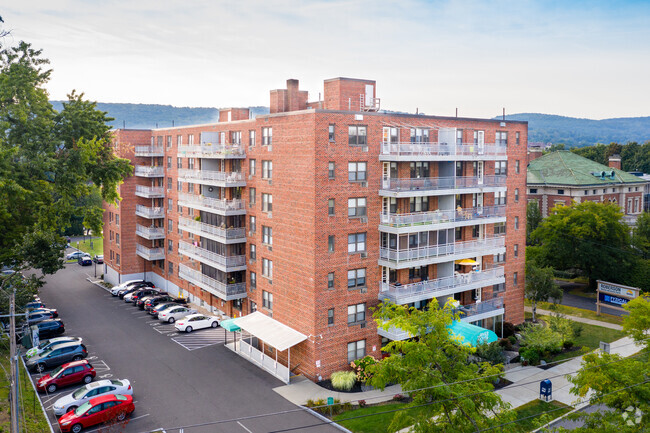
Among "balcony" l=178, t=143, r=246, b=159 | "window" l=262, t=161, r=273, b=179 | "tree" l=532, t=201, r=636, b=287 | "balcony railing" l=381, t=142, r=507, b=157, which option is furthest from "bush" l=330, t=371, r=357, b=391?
"tree" l=532, t=201, r=636, b=287

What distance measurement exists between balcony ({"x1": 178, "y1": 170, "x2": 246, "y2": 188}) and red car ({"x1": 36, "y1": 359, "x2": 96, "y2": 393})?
56.6ft

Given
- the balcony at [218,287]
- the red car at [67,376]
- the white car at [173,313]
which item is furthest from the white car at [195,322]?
the red car at [67,376]

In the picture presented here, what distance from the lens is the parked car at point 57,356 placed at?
36688 mm

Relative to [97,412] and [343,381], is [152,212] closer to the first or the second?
[97,412]

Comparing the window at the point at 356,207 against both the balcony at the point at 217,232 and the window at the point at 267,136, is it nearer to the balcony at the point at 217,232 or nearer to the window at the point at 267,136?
the window at the point at 267,136

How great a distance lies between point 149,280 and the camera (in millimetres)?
62562

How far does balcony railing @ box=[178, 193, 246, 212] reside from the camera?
4341 cm

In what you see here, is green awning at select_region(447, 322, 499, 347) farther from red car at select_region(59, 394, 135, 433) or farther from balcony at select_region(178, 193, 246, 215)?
red car at select_region(59, 394, 135, 433)

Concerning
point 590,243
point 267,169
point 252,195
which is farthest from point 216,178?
point 590,243

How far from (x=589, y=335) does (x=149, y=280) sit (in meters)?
47.7

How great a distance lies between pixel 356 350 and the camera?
35.5 meters

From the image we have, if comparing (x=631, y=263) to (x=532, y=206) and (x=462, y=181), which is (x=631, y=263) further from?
(x=462, y=181)

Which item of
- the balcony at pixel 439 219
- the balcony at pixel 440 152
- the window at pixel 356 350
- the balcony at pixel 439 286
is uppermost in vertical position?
the balcony at pixel 440 152

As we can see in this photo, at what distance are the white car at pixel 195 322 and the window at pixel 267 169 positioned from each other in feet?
47.6
